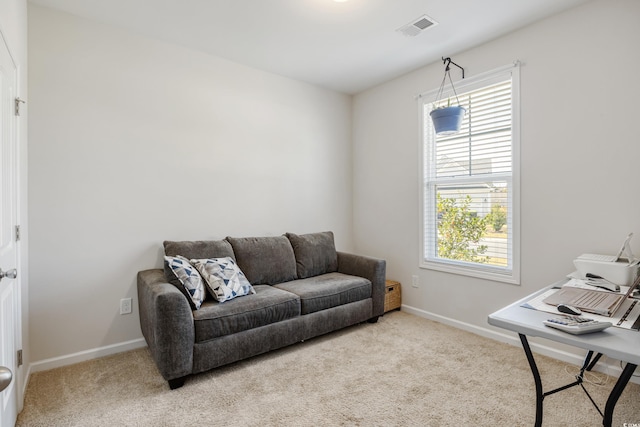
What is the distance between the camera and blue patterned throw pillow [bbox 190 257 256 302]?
2.55 meters

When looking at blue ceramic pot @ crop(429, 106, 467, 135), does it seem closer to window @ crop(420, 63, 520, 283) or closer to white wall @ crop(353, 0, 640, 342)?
window @ crop(420, 63, 520, 283)

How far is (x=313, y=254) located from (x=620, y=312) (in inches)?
98.4

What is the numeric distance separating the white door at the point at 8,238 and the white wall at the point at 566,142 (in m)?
3.21

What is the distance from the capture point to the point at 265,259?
322 cm

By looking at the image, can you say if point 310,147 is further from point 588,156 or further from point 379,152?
point 588,156

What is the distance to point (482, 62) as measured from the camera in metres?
3.03

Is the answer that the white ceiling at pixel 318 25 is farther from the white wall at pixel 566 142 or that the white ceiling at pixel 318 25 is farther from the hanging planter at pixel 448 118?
the hanging planter at pixel 448 118

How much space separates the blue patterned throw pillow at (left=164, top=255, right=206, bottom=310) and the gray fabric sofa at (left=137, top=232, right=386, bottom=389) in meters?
0.04

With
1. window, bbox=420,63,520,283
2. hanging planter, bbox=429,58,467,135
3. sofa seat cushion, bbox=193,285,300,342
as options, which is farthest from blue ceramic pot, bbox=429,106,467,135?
sofa seat cushion, bbox=193,285,300,342

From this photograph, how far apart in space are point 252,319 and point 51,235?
62.8 inches

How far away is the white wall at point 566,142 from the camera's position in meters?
2.29

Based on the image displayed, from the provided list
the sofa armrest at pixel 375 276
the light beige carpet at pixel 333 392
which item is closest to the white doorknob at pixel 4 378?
the light beige carpet at pixel 333 392

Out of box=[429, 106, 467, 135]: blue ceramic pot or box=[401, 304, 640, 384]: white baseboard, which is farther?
box=[429, 106, 467, 135]: blue ceramic pot

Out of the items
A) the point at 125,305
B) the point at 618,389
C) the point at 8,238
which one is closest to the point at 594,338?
the point at 618,389
